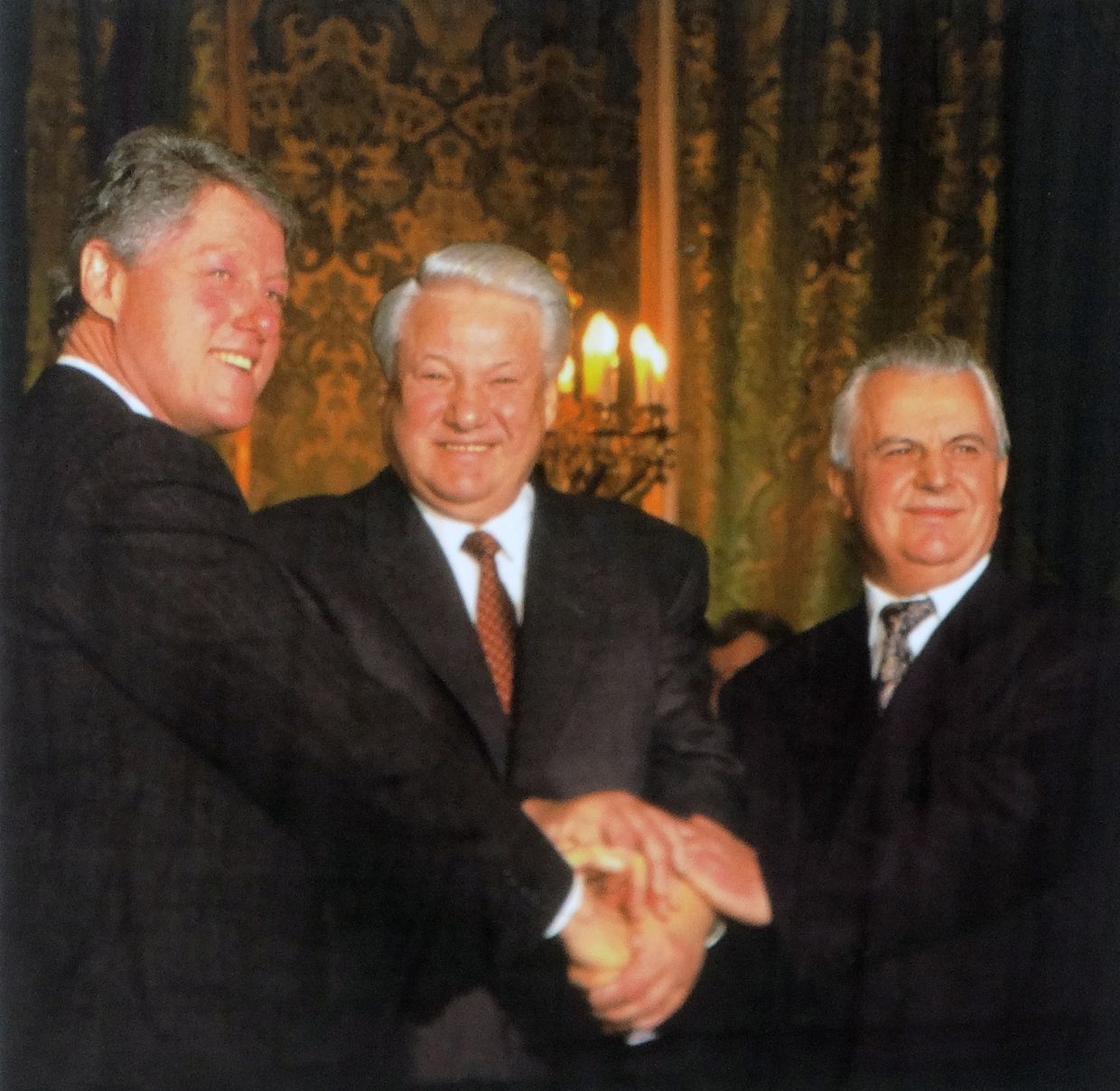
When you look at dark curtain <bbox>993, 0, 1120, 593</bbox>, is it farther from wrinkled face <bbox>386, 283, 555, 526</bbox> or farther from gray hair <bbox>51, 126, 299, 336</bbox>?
gray hair <bbox>51, 126, 299, 336</bbox>

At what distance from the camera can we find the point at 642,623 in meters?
2.64

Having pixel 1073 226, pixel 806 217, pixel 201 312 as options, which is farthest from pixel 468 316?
pixel 1073 226

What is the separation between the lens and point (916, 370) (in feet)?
9.04

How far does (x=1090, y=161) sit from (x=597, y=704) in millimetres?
1466

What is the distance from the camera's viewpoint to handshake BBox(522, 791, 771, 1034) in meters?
2.48

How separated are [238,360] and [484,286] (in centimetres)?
45

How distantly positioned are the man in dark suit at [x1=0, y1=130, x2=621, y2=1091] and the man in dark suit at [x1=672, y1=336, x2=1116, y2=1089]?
0.48m

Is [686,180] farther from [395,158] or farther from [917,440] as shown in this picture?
[917,440]

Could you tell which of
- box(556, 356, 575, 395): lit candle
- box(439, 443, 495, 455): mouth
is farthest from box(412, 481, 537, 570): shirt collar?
box(556, 356, 575, 395): lit candle

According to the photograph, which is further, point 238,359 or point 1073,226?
point 1073,226

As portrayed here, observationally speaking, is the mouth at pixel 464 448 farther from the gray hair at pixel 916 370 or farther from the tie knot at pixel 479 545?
the gray hair at pixel 916 370

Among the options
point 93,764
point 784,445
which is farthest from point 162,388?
point 784,445

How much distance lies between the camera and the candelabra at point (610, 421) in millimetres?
2781

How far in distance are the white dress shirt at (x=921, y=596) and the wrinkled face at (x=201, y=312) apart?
1141 mm
